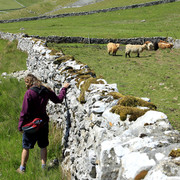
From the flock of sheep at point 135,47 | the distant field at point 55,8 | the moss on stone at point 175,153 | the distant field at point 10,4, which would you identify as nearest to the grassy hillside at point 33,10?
the distant field at point 55,8

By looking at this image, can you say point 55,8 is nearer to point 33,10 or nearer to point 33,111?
point 33,10

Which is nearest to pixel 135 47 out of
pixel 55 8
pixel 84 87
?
pixel 84 87

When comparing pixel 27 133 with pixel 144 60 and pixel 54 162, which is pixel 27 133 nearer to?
pixel 54 162

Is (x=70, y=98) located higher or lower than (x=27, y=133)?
higher

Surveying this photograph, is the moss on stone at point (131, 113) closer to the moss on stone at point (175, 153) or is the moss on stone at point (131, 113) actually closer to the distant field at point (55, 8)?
the moss on stone at point (175, 153)

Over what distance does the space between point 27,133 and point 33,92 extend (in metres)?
0.90

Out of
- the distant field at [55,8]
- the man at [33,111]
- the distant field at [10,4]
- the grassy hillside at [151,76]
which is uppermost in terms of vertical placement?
the distant field at [10,4]

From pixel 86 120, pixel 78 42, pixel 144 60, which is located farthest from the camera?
pixel 78 42

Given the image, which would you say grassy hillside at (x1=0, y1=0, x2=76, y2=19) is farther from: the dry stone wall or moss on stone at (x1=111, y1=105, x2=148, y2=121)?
moss on stone at (x1=111, y1=105, x2=148, y2=121)

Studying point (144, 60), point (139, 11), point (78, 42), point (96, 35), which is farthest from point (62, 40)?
point (139, 11)

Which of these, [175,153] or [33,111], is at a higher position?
[175,153]

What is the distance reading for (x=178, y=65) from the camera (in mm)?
15789

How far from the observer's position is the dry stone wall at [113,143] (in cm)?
188

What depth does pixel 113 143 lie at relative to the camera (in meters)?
2.43
